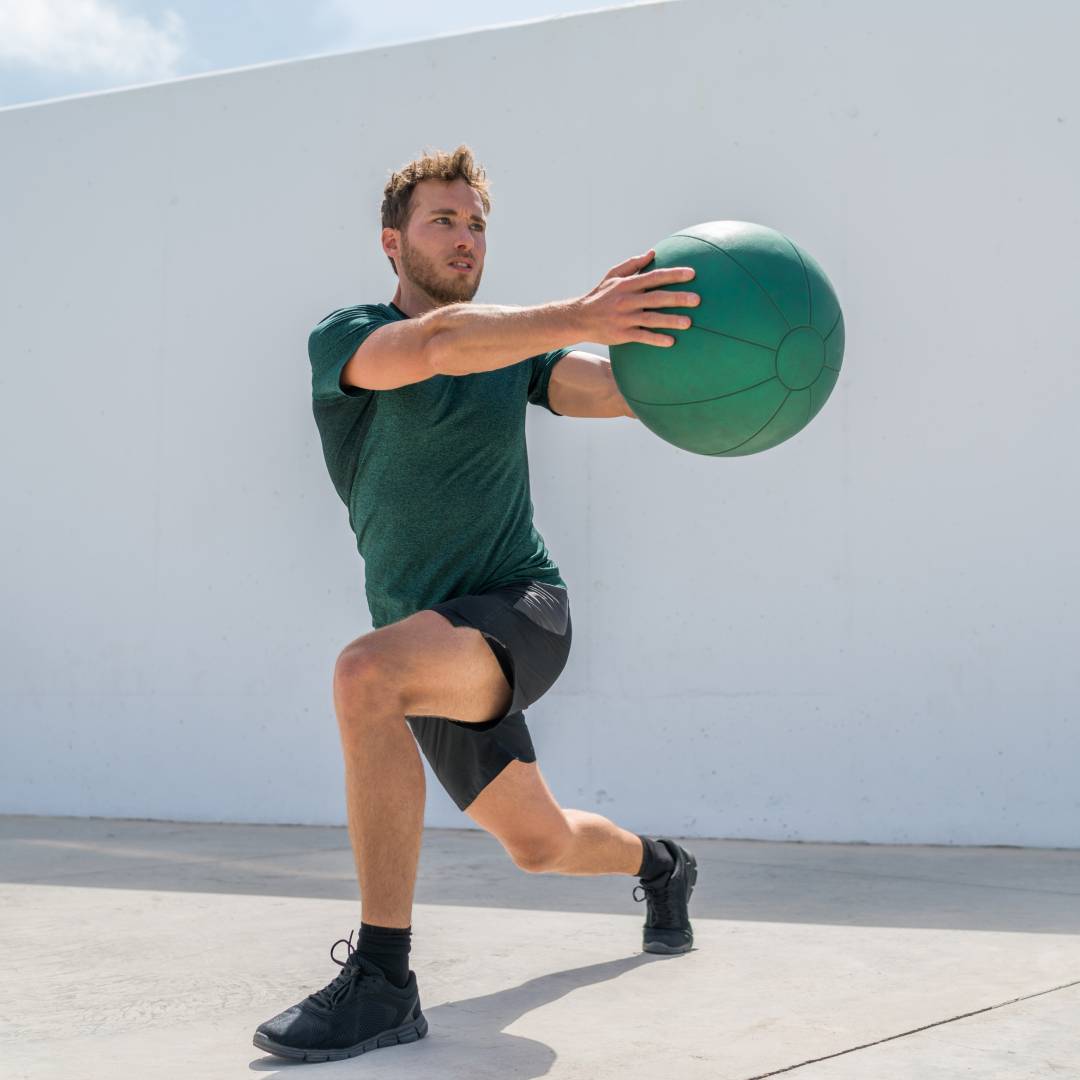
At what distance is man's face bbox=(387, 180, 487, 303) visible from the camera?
2865 millimetres

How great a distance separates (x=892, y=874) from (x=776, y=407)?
2.43 meters

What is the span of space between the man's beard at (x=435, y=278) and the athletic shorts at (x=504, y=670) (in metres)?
0.65

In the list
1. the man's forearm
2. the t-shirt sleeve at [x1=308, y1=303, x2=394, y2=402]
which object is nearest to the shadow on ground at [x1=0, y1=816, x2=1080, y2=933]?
the t-shirt sleeve at [x1=308, y1=303, x2=394, y2=402]

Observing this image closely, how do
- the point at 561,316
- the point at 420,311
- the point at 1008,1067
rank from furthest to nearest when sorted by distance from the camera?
1. the point at 420,311
2. the point at 561,316
3. the point at 1008,1067

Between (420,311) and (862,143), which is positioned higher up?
(862,143)

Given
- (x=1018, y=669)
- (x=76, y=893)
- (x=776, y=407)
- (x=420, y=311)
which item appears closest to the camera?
(x=776, y=407)

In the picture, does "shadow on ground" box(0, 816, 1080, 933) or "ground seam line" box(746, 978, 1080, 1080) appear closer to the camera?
"ground seam line" box(746, 978, 1080, 1080)

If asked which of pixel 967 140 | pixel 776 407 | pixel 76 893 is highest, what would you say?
pixel 967 140

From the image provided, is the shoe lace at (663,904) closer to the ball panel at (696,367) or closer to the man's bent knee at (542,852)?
the man's bent knee at (542,852)

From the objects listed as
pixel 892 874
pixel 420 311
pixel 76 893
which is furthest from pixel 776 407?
pixel 76 893

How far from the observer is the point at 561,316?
7.58 feet

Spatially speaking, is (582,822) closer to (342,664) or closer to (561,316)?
(342,664)

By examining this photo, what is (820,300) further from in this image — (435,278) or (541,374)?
(435,278)

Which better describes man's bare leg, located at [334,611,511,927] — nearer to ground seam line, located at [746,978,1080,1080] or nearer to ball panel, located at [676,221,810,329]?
ground seam line, located at [746,978,1080,1080]
